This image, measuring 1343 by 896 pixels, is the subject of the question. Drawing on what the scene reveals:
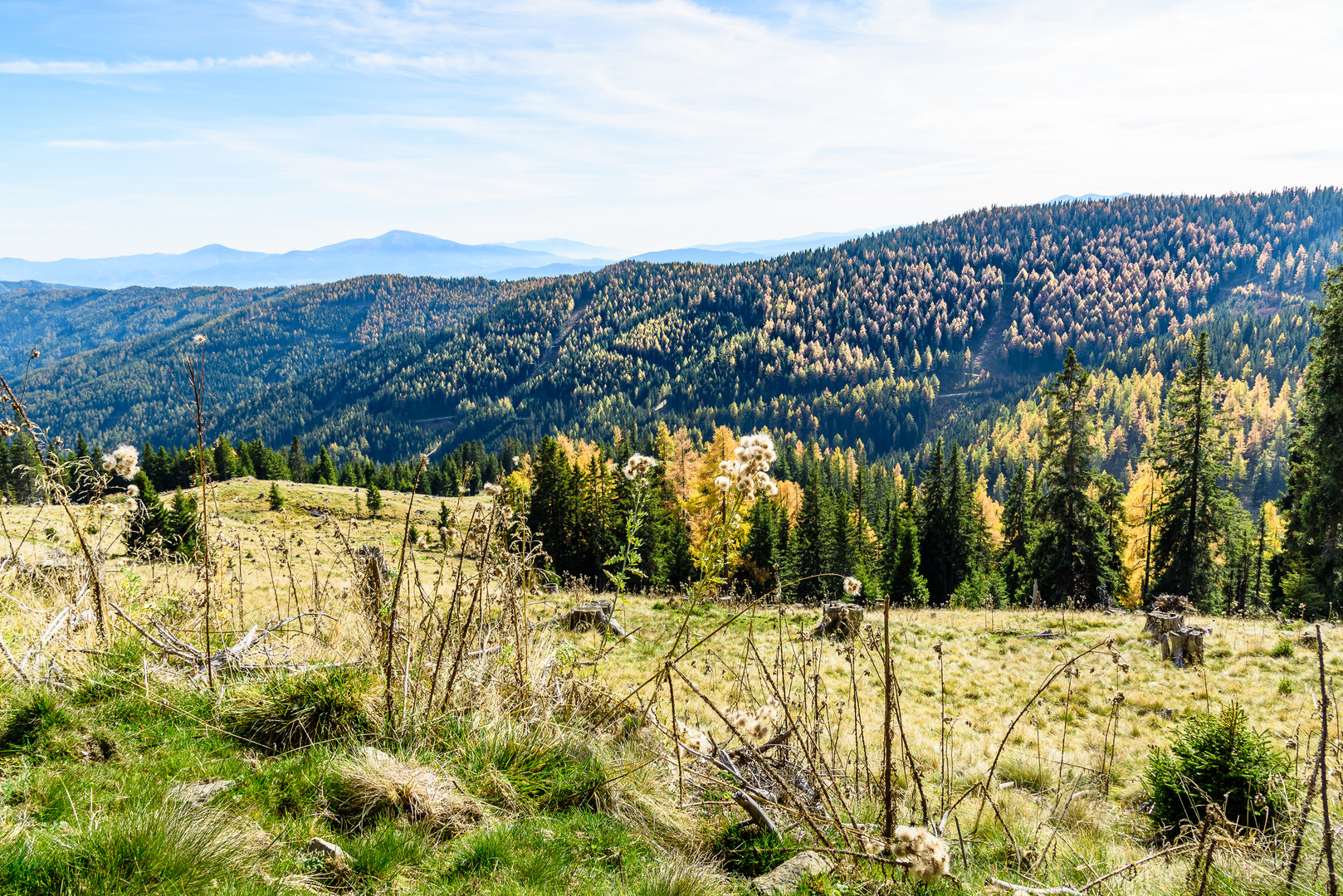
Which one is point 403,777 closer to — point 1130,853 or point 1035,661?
point 1130,853

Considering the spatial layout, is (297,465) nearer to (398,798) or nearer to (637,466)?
(637,466)

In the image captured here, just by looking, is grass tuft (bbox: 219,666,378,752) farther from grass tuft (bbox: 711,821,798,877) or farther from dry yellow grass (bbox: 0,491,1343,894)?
grass tuft (bbox: 711,821,798,877)

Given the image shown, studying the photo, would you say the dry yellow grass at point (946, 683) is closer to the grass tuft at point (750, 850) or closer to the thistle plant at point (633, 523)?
the grass tuft at point (750, 850)

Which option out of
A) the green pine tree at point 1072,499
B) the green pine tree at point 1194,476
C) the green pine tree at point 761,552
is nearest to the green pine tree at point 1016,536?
the green pine tree at point 1072,499

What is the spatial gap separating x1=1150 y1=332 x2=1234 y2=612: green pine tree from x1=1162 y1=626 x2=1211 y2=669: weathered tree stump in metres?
16.9

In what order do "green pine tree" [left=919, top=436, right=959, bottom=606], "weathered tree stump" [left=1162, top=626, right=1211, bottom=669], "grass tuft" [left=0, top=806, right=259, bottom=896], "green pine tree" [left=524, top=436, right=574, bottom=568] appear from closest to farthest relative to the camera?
1. "grass tuft" [left=0, top=806, right=259, bottom=896]
2. "weathered tree stump" [left=1162, top=626, right=1211, bottom=669]
3. "green pine tree" [left=524, top=436, right=574, bottom=568]
4. "green pine tree" [left=919, top=436, right=959, bottom=606]

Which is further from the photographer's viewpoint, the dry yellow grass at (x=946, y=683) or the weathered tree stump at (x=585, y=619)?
the weathered tree stump at (x=585, y=619)

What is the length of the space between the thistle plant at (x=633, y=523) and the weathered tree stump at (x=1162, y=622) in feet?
46.1

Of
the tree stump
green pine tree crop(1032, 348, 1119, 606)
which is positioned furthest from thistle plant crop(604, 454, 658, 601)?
green pine tree crop(1032, 348, 1119, 606)

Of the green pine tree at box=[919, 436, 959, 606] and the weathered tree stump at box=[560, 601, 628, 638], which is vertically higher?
the weathered tree stump at box=[560, 601, 628, 638]

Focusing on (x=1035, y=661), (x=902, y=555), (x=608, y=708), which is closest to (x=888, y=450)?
(x=902, y=555)

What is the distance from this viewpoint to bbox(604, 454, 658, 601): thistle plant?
392 centimetres

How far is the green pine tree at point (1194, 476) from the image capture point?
85.0 ft

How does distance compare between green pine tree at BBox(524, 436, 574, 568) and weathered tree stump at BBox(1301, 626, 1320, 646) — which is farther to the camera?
green pine tree at BBox(524, 436, 574, 568)
